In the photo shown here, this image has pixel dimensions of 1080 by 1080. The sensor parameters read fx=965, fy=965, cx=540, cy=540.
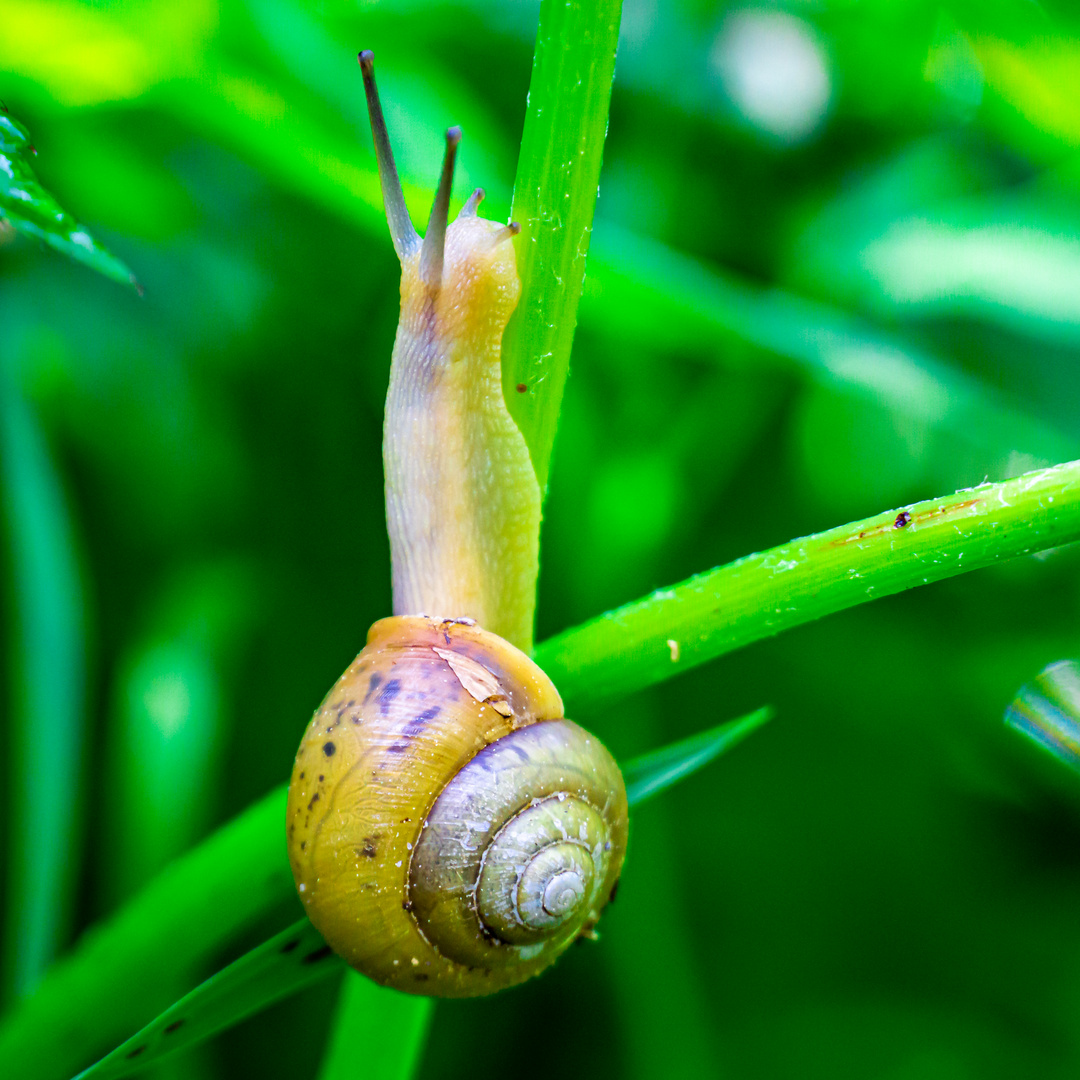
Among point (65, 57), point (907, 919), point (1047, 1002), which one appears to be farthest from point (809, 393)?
point (65, 57)

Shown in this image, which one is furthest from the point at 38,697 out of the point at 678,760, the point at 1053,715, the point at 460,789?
the point at 1053,715

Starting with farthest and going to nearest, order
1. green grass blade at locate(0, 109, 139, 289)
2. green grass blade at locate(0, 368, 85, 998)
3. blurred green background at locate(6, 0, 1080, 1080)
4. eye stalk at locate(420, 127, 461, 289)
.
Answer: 1. blurred green background at locate(6, 0, 1080, 1080)
2. green grass blade at locate(0, 368, 85, 998)
3. eye stalk at locate(420, 127, 461, 289)
4. green grass blade at locate(0, 109, 139, 289)

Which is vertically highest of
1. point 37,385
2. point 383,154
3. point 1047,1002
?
point 383,154

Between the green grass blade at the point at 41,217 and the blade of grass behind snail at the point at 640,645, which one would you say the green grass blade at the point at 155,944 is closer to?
the blade of grass behind snail at the point at 640,645

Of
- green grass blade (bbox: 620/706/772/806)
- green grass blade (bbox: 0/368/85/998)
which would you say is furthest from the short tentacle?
green grass blade (bbox: 0/368/85/998)

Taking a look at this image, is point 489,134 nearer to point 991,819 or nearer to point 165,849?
point 165,849

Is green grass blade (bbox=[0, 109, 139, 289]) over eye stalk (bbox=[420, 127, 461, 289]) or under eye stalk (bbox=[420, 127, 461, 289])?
over

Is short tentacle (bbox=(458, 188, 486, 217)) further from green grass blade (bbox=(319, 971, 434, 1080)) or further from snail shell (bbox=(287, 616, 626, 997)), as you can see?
green grass blade (bbox=(319, 971, 434, 1080))

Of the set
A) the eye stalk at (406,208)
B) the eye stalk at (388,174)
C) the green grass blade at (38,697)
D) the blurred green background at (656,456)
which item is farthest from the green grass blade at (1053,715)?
the green grass blade at (38,697)
